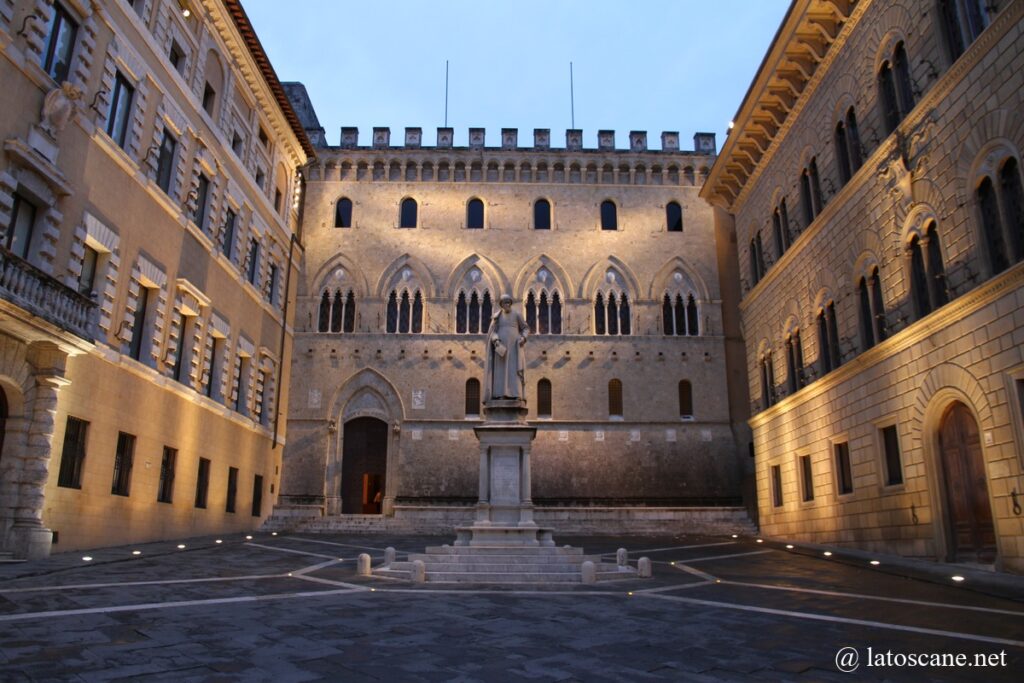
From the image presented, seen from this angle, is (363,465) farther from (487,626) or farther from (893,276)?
(487,626)

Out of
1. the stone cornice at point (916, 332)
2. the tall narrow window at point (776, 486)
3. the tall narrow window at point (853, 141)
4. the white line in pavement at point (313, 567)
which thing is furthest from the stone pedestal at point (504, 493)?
the tall narrow window at point (776, 486)

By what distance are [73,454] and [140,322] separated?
14.7 feet

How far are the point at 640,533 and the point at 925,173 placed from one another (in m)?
15.6

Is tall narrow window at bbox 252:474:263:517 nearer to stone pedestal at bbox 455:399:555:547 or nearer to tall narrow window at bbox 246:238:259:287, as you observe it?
tall narrow window at bbox 246:238:259:287

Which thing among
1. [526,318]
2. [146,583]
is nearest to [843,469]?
[526,318]

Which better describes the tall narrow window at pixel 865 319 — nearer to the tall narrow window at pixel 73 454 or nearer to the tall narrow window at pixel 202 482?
the tall narrow window at pixel 73 454

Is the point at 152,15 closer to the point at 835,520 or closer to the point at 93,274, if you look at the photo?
the point at 93,274

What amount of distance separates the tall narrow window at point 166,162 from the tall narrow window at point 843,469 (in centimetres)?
1932

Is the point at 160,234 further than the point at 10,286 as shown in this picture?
Yes

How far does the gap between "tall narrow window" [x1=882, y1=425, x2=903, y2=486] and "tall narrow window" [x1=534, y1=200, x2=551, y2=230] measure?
19482mm


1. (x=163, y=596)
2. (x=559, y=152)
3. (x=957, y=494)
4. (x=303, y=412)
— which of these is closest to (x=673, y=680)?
(x=163, y=596)

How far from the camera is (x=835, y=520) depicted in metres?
20.0

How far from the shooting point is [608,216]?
3453 cm

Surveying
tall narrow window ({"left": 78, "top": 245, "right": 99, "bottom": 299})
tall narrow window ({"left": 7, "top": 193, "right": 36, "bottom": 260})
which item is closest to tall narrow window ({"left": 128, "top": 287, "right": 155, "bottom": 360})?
tall narrow window ({"left": 78, "top": 245, "right": 99, "bottom": 299})
